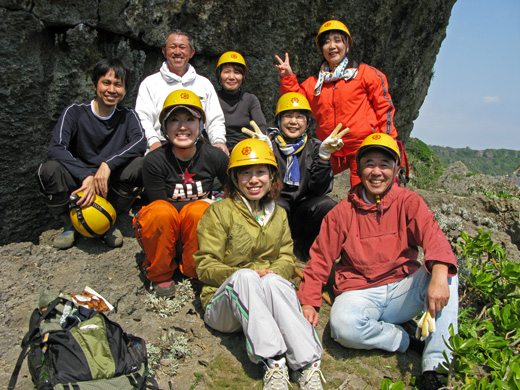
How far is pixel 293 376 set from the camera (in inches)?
120

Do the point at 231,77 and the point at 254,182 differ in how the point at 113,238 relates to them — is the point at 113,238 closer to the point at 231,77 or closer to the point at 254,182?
the point at 254,182

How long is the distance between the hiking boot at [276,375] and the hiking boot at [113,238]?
247 cm

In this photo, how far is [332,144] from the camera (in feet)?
14.1

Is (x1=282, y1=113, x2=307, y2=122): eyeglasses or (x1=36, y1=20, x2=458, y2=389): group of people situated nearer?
(x1=36, y1=20, x2=458, y2=389): group of people

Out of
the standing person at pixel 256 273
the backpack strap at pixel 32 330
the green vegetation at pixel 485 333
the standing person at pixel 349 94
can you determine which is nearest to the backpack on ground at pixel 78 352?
the backpack strap at pixel 32 330

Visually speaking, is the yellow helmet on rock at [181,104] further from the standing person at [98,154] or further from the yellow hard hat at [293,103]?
the yellow hard hat at [293,103]

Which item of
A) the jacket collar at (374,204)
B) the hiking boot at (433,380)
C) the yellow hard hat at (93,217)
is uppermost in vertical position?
the jacket collar at (374,204)

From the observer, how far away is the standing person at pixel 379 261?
337 centimetres

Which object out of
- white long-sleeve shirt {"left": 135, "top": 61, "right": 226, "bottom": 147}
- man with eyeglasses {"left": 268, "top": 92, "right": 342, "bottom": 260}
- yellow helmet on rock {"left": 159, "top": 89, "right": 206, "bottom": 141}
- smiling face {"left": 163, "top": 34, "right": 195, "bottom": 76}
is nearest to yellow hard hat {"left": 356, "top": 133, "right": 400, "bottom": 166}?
man with eyeglasses {"left": 268, "top": 92, "right": 342, "bottom": 260}

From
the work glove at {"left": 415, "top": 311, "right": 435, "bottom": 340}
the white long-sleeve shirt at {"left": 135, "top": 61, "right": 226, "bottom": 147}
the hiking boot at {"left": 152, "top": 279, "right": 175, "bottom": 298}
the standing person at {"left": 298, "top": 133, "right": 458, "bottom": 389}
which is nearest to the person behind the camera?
the work glove at {"left": 415, "top": 311, "right": 435, "bottom": 340}

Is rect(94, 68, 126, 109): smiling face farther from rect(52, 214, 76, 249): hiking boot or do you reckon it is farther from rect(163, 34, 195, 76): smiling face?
rect(52, 214, 76, 249): hiking boot

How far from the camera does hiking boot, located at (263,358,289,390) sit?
9.49 feet

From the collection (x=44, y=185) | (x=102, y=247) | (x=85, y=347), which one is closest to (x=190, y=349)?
(x=85, y=347)

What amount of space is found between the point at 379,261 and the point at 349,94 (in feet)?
8.09
